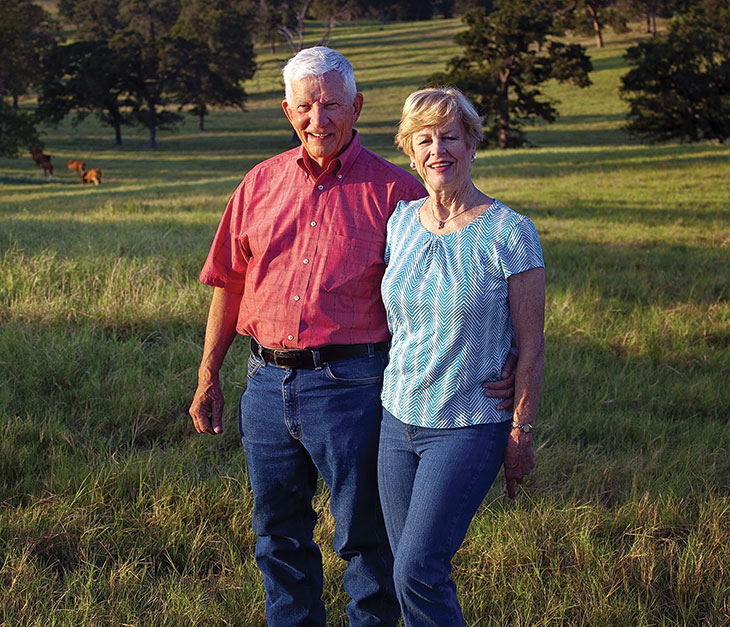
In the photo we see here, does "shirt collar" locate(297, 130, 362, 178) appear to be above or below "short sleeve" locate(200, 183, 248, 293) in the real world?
above

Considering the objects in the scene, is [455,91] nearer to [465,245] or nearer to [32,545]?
[465,245]

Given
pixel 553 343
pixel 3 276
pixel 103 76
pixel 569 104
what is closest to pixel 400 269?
pixel 553 343

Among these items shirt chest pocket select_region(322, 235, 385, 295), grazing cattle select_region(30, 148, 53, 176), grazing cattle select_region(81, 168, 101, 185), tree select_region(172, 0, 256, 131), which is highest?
tree select_region(172, 0, 256, 131)

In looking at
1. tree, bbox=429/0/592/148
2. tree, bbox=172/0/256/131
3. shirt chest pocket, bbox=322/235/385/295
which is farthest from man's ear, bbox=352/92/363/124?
tree, bbox=172/0/256/131

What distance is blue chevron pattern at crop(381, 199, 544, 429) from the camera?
2.62 metres

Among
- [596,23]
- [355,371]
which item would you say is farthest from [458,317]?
[596,23]

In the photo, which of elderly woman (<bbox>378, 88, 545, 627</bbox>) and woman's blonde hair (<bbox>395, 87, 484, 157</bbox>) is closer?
elderly woman (<bbox>378, 88, 545, 627</bbox>)

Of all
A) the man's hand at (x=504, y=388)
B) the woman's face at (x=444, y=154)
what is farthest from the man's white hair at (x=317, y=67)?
the man's hand at (x=504, y=388)

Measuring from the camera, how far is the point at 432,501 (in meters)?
2.52

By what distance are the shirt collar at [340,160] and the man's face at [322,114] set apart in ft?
0.08

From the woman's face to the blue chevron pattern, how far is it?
168 mm

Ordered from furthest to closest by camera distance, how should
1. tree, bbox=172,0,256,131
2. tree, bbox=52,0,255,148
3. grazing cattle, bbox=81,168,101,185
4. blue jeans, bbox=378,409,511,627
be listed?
tree, bbox=172,0,256,131
tree, bbox=52,0,255,148
grazing cattle, bbox=81,168,101,185
blue jeans, bbox=378,409,511,627

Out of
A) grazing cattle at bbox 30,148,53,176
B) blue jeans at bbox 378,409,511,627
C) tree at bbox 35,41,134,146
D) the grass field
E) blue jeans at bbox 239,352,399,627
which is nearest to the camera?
blue jeans at bbox 378,409,511,627

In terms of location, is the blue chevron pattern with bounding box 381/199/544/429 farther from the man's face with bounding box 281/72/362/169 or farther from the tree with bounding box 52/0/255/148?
the tree with bounding box 52/0/255/148
